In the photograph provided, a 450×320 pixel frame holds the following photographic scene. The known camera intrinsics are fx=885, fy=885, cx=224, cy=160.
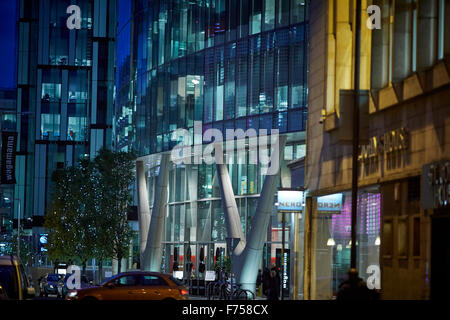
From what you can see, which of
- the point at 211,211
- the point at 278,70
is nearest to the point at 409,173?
the point at 278,70

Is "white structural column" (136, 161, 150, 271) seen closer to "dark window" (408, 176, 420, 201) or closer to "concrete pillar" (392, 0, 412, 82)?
"concrete pillar" (392, 0, 412, 82)

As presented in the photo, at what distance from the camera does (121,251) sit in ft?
192

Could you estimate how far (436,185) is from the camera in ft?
65.7

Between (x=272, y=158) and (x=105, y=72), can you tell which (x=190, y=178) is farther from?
(x=105, y=72)

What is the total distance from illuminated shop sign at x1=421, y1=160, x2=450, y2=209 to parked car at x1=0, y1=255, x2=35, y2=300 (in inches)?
357

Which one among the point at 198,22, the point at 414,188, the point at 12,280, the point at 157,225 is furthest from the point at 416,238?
the point at 157,225

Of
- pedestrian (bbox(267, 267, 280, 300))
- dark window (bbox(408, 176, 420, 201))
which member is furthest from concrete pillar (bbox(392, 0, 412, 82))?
pedestrian (bbox(267, 267, 280, 300))

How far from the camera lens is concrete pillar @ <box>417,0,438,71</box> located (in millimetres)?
21375

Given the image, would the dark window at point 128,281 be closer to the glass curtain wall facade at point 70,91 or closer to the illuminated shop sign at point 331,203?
the illuminated shop sign at point 331,203

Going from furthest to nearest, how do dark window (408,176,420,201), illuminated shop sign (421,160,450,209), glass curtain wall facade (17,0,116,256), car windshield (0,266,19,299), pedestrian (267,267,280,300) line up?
glass curtain wall facade (17,0,116,256) < pedestrian (267,267,280,300) < dark window (408,176,420,201) < illuminated shop sign (421,160,450,209) < car windshield (0,266,19,299)

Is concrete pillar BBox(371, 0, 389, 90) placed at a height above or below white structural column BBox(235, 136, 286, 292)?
above

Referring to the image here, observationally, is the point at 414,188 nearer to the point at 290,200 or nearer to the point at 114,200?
the point at 290,200

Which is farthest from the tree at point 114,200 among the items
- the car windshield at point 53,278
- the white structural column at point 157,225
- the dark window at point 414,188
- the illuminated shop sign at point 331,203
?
the dark window at point 414,188

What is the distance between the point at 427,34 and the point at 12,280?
11369mm
